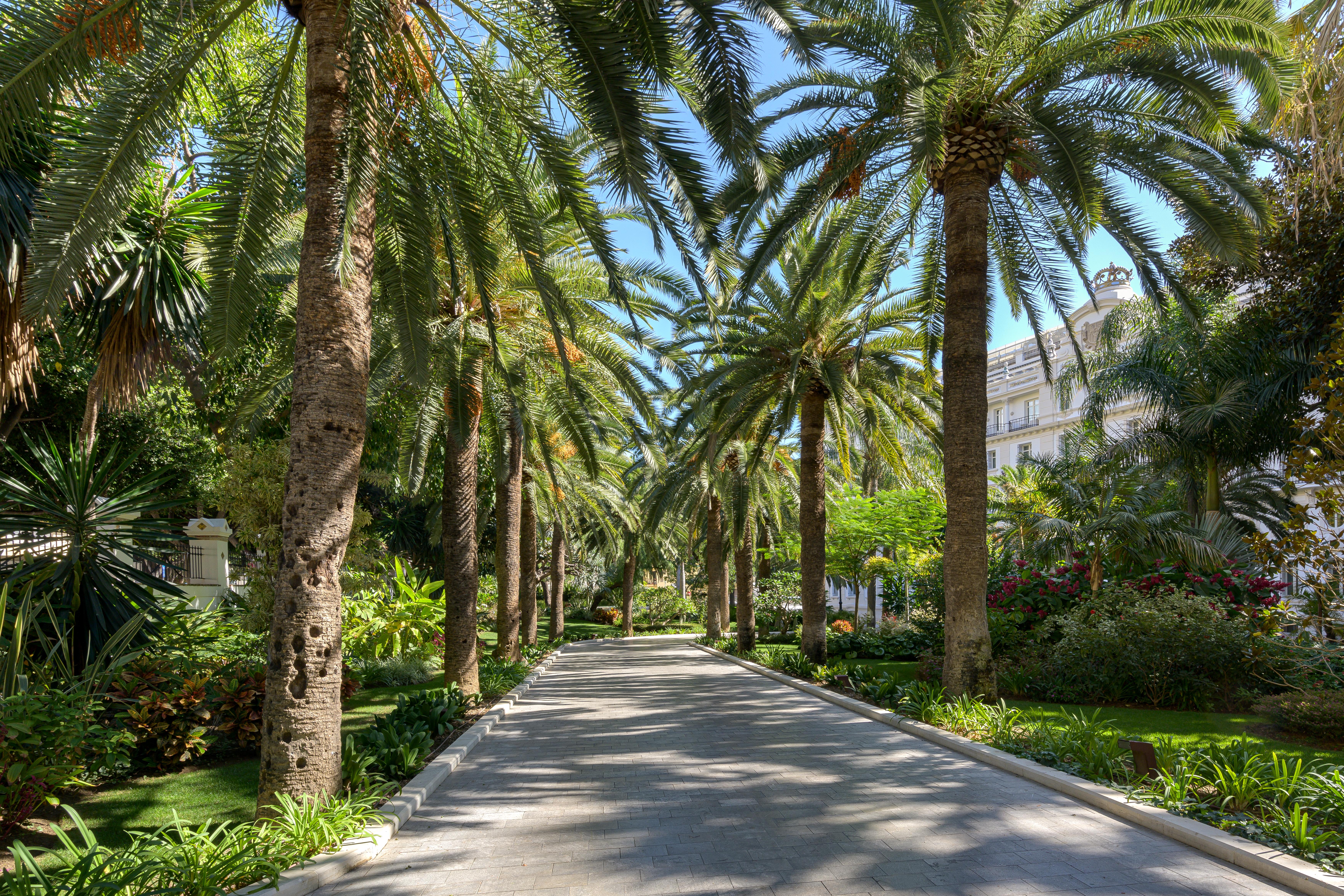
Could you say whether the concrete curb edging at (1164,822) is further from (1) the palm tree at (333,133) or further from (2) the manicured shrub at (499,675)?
(2) the manicured shrub at (499,675)

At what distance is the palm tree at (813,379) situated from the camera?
15.3 metres

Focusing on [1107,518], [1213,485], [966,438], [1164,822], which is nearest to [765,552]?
[1213,485]

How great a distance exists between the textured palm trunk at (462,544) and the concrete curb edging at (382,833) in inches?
81.3

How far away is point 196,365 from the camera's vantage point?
9594 mm

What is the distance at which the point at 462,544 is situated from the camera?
12.5 meters

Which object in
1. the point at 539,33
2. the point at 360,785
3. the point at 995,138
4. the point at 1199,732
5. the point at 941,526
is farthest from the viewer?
the point at 941,526

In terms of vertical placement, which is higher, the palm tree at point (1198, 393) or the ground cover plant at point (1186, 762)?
the palm tree at point (1198, 393)

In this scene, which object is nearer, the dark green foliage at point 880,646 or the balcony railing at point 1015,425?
the dark green foliage at point 880,646

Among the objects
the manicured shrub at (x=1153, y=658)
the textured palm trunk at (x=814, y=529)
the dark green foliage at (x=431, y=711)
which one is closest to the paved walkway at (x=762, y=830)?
the dark green foliage at (x=431, y=711)

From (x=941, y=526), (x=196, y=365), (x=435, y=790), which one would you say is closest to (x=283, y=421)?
(x=196, y=365)

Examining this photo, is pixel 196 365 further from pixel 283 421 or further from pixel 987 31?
pixel 987 31

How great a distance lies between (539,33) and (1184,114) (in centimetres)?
815

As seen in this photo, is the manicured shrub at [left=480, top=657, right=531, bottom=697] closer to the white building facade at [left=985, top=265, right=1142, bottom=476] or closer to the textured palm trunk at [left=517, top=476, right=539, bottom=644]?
the textured palm trunk at [left=517, top=476, right=539, bottom=644]

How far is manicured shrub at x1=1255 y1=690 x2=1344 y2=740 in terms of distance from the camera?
8.19 m
